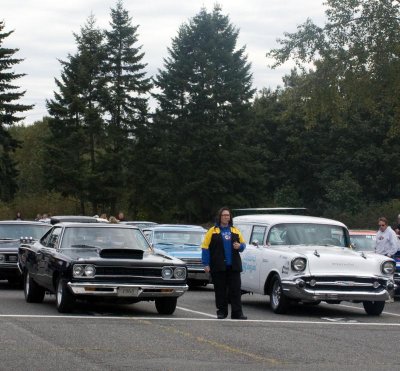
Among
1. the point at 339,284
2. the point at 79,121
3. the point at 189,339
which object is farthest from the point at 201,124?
the point at 189,339

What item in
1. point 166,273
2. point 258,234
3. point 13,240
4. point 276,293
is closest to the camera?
point 166,273

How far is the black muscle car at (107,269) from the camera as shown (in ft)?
53.4

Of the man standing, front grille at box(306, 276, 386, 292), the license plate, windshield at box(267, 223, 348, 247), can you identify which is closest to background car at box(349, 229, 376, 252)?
the man standing

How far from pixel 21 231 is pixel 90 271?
26.1 ft

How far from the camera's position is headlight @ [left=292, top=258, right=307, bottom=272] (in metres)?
17.4

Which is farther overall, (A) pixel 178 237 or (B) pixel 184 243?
(A) pixel 178 237

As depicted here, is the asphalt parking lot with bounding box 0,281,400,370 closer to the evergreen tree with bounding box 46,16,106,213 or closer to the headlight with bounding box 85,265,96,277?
the headlight with bounding box 85,265,96,277

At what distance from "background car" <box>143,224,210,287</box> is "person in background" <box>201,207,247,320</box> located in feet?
25.6

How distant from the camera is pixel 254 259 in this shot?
19094 millimetres

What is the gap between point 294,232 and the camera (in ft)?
62.0

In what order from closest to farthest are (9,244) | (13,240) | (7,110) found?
(9,244) < (13,240) < (7,110)

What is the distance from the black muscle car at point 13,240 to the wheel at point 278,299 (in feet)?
22.2

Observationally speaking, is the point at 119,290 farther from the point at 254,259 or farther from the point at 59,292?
the point at 254,259

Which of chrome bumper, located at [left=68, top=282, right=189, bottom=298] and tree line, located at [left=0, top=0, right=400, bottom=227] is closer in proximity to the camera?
chrome bumper, located at [left=68, top=282, right=189, bottom=298]
